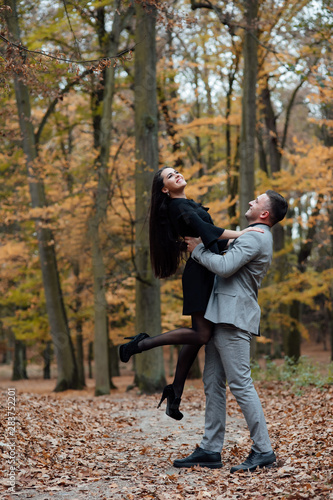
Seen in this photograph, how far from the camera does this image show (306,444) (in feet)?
14.1

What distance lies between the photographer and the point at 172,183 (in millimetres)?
4195

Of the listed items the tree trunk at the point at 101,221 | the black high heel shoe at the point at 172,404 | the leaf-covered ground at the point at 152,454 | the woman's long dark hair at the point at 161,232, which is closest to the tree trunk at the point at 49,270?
the tree trunk at the point at 101,221

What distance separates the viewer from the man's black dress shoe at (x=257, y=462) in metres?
3.69

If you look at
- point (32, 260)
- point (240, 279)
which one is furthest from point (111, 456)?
point (32, 260)

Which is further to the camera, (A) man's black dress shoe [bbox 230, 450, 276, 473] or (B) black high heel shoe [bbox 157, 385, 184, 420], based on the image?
(B) black high heel shoe [bbox 157, 385, 184, 420]

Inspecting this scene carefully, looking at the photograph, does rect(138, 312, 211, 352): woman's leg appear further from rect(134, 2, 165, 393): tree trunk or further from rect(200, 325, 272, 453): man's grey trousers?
rect(134, 2, 165, 393): tree trunk

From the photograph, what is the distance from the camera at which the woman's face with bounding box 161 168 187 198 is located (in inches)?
165

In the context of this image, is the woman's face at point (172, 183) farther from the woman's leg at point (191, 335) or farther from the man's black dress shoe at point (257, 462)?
the man's black dress shoe at point (257, 462)

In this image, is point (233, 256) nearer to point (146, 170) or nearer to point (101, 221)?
point (146, 170)

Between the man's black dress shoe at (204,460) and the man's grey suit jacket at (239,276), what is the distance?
1.02 metres

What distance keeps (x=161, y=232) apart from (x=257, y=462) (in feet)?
6.32

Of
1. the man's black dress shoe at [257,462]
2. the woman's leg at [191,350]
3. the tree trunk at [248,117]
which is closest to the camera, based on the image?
the man's black dress shoe at [257,462]

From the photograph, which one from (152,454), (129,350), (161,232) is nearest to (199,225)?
(161,232)

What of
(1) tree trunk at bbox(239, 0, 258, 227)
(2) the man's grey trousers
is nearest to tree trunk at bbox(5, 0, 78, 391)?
(1) tree trunk at bbox(239, 0, 258, 227)
